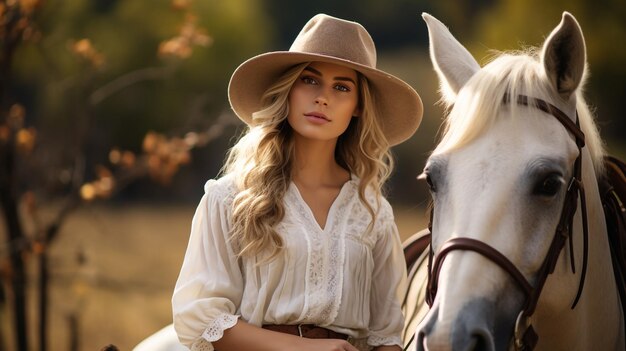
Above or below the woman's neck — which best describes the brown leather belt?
below

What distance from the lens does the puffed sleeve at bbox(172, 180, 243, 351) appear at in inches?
88.6

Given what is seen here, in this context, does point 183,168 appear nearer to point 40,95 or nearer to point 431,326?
point 40,95

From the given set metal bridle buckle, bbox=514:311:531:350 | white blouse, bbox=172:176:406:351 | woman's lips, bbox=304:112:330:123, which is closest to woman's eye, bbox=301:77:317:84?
woman's lips, bbox=304:112:330:123

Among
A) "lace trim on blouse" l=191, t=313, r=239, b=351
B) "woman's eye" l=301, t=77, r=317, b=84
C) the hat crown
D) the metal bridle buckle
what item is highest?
the hat crown

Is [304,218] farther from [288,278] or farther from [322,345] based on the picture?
[322,345]

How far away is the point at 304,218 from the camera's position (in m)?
2.38

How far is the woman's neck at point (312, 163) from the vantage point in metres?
2.50

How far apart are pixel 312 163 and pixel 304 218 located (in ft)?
0.72

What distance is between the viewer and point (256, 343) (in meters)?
2.21

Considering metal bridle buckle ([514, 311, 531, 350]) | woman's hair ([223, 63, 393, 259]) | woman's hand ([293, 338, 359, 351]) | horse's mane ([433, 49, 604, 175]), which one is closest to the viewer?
metal bridle buckle ([514, 311, 531, 350])

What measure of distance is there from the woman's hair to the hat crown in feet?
0.23

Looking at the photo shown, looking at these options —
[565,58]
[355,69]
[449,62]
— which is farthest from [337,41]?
[565,58]

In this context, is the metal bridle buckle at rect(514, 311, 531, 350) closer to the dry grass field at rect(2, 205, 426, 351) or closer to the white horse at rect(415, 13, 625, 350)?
the white horse at rect(415, 13, 625, 350)

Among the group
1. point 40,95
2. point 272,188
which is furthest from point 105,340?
point 40,95
